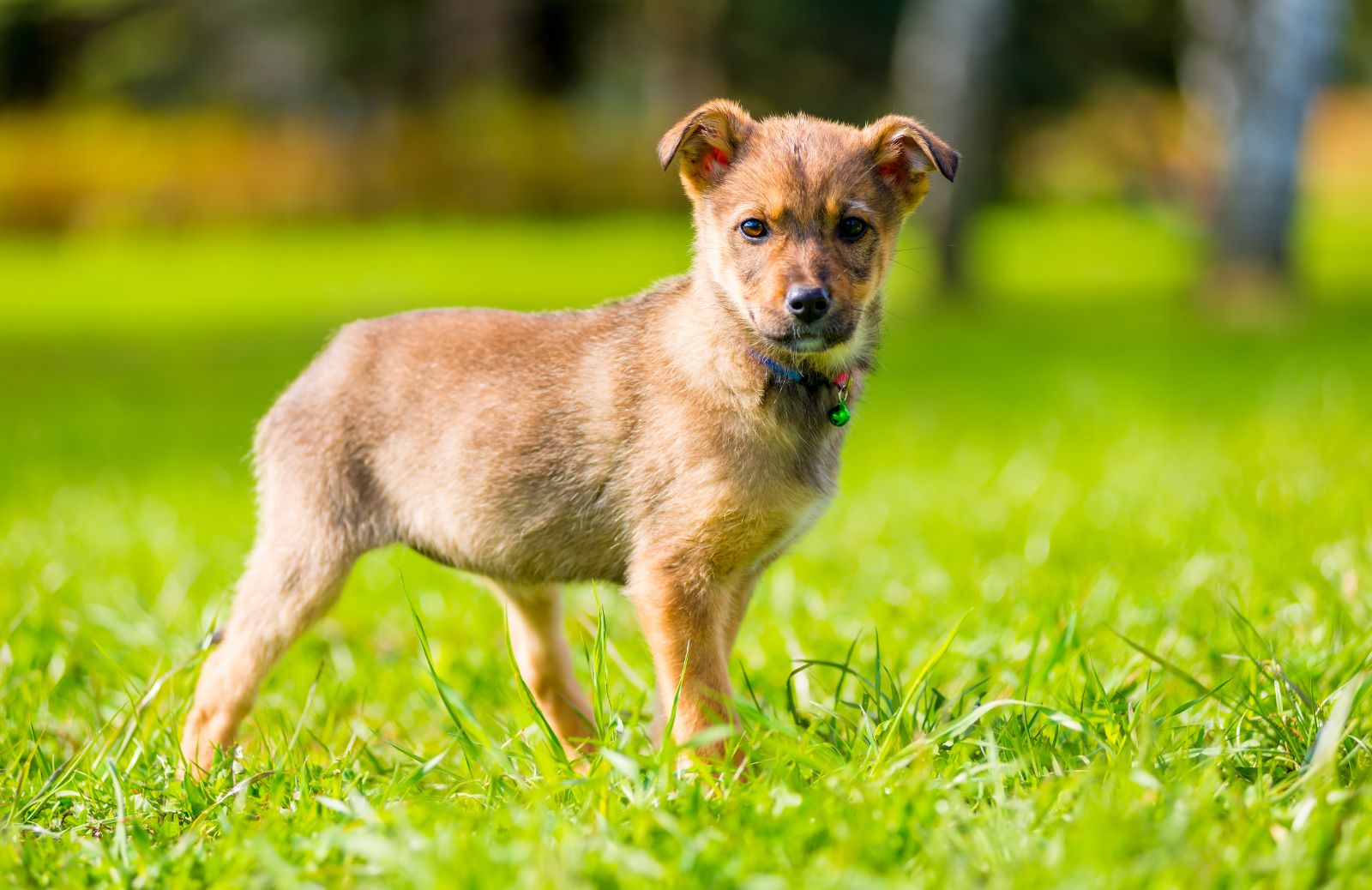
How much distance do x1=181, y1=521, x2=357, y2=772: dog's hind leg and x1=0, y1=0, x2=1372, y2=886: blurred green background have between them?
0.13 m

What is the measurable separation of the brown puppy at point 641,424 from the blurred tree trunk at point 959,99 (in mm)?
9693

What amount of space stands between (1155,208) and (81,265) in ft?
72.4

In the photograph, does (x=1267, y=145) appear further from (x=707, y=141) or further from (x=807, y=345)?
(x=807, y=345)

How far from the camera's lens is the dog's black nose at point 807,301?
3375 millimetres

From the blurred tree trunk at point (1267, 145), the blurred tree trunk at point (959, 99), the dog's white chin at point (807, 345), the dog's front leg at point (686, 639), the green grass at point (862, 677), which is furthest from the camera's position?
the blurred tree trunk at point (959, 99)

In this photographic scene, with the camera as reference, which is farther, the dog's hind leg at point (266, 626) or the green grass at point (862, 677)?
the dog's hind leg at point (266, 626)

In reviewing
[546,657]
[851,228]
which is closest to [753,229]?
[851,228]

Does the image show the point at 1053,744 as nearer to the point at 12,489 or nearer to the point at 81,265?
the point at 12,489

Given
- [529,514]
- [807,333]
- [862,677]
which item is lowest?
[862,677]

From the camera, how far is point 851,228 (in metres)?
3.63

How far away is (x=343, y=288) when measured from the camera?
54.5 feet

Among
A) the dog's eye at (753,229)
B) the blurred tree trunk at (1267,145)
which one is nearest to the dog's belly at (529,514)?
the dog's eye at (753,229)

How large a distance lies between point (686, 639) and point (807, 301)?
878 mm

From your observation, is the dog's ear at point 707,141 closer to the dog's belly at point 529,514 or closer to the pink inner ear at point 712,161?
the pink inner ear at point 712,161
